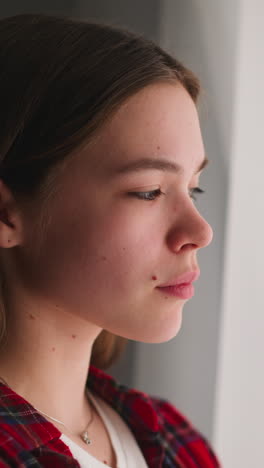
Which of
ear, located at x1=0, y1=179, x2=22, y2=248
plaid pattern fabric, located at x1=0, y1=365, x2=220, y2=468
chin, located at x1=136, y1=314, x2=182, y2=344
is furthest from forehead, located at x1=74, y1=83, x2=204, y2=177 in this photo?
plaid pattern fabric, located at x1=0, y1=365, x2=220, y2=468

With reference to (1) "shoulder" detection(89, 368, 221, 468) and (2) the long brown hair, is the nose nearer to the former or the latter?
(2) the long brown hair

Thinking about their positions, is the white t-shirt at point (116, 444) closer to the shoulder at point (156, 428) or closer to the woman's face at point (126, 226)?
the shoulder at point (156, 428)

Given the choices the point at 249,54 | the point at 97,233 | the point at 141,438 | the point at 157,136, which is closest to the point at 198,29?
the point at 249,54

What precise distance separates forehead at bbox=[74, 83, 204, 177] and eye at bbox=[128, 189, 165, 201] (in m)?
0.05

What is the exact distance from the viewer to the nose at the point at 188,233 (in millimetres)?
906

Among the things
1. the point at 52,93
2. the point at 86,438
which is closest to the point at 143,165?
the point at 52,93

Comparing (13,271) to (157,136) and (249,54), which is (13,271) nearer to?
(157,136)

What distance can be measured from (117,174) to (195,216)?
5.6 inches

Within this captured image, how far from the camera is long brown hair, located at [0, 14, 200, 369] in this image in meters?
0.87

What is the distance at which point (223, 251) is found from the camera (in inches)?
56.6

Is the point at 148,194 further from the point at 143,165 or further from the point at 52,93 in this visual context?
the point at 52,93

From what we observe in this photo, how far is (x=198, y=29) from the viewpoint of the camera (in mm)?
1371

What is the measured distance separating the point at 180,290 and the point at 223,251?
0.52 meters

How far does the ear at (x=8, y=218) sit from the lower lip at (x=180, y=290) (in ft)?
0.79
